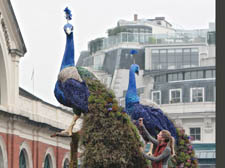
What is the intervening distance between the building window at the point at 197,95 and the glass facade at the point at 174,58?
13045mm

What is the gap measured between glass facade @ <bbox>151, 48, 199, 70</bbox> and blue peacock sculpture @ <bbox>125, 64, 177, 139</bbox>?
67.2m

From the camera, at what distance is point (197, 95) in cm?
8106

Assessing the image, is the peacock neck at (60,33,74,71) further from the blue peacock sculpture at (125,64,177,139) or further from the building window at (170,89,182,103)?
the building window at (170,89,182,103)

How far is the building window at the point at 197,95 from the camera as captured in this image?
266 feet

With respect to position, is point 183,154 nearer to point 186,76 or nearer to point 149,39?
point 186,76

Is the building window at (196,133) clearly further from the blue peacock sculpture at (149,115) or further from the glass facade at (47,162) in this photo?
the blue peacock sculpture at (149,115)

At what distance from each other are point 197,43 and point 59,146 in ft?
156

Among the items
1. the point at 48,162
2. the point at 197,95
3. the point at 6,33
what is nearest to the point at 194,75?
the point at 197,95

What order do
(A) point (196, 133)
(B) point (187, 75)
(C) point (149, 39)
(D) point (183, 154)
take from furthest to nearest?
1. (C) point (149, 39)
2. (B) point (187, 75)
3. (A) point (196, 133)
4. (D) point (183, 154)

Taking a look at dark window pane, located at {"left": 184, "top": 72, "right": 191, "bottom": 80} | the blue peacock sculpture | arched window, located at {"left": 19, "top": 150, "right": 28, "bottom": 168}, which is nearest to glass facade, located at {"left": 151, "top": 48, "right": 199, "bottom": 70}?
dark window pane, located at {"left": 184, "top": 72, "right": 191, "bottom": 80}

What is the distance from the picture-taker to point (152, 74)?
86.5 m

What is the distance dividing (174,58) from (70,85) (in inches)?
3000

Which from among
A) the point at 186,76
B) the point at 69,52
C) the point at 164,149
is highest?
the point at 186,76

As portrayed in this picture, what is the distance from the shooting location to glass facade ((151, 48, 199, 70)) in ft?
311
